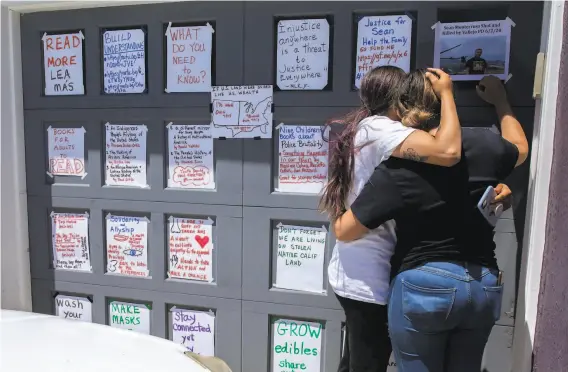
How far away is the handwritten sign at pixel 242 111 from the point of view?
2666 mm

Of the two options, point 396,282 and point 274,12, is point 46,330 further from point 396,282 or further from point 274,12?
point 274,12

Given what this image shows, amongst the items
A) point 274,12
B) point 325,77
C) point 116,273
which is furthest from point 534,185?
point 116,273

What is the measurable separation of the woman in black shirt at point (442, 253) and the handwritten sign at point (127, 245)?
5.69ft

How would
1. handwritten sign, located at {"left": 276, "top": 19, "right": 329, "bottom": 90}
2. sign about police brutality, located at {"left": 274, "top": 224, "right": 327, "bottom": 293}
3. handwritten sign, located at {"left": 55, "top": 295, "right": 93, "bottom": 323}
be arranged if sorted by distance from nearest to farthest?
handwritten sign, located at {"left": 276, "top": 19, "right": 329, "bottom": 90}
sign about police brutality, located at {"left": 274, "top": 224, "right": 327, "bottom": 293}
handwritten sign, located at {"left": 55, "top": 295, "right": 93, "bottom": 323}

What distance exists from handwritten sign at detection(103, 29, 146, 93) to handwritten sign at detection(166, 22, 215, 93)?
0.18 meters

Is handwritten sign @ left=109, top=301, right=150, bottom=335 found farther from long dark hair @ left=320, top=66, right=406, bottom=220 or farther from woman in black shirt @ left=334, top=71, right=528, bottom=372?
woman in black shirt @ left=334, top=71, right=528, bottom=372

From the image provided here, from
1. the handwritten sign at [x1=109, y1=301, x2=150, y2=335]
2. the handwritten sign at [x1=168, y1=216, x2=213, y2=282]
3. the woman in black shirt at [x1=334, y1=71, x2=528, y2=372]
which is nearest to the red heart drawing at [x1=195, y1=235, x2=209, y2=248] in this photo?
the handwritten sign at [x1=168, y1=216, x2=213, y2=282]

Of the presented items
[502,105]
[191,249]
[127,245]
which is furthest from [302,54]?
[127,245]

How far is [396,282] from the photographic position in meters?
1.77

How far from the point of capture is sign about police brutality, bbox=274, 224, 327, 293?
2.68 m

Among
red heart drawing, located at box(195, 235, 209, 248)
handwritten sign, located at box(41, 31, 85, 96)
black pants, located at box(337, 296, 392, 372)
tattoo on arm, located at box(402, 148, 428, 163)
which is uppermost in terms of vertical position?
handwritten sign, located at box(41, 31, 85, 96)

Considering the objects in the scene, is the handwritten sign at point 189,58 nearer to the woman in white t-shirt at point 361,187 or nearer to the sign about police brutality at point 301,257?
the sign about police brutality at point 301,257

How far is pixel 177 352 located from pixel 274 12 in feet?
6.20

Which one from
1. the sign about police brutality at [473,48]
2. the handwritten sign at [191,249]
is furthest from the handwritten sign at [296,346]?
the sign about police brutality at [473,48]
